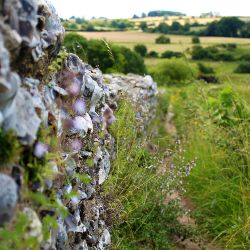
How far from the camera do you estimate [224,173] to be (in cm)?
740

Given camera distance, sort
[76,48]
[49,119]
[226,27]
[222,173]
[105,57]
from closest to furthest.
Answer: [49,119]
[222,173]
[76,48]
[105,57]
[226,27]

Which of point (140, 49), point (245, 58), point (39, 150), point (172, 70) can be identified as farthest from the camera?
point (140, 49)

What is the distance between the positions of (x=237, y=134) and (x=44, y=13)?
14.9 feet

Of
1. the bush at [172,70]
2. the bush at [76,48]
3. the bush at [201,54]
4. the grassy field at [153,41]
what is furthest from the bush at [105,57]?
the grassy field at [153,41]

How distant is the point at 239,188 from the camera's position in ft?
21.8

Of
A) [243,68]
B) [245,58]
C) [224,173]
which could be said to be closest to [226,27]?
[245,58]

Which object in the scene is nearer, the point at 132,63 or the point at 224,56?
the point at 132,63

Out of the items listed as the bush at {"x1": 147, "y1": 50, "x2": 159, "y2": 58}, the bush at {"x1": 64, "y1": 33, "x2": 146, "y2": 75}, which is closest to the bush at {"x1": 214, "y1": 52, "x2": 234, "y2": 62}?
the bush at {"x1": 147, "y1": 50, "x2": 159, "y2": 58}

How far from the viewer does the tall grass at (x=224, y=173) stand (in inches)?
245

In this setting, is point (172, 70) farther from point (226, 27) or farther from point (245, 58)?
point (226, 27)

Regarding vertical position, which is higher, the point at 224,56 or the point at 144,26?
the point at 224,56

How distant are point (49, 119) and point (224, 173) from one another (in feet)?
15.2

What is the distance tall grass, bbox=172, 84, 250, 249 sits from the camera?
6.23 metres

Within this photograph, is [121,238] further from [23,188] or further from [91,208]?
[23,188]
